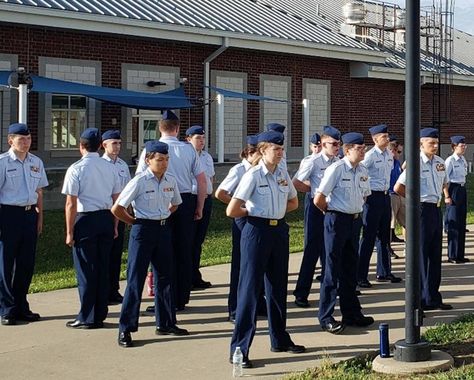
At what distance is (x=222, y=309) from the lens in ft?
32.6

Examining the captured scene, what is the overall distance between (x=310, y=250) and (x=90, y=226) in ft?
8.79

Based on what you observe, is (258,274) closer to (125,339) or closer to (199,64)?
(125,339)

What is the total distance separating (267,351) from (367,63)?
23198 mm

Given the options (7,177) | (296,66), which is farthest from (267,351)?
(296,66)

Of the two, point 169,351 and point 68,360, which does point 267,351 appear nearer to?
point 169,351

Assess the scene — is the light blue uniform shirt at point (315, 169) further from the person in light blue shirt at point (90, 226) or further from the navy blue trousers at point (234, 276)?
the person in light blue shirt at point (90, 226)

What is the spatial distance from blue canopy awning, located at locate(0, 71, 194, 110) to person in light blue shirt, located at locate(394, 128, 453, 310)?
9351 millimetres

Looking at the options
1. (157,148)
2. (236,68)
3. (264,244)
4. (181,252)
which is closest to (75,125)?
(236,68)

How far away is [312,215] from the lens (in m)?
10.4

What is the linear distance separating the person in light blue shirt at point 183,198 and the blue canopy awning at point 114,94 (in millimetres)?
8080

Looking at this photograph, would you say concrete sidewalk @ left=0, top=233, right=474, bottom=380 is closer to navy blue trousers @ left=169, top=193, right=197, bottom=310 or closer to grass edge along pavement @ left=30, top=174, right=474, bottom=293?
navy blue trousers @ left=169, top=193, right=197, bottom=310

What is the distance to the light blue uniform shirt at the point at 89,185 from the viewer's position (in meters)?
8.77

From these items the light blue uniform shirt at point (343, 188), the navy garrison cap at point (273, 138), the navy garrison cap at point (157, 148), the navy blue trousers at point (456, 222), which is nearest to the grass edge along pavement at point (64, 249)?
the navy blue trousers at point (456, 222)

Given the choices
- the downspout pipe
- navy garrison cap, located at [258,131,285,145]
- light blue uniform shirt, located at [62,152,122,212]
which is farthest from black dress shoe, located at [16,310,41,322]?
the downspout pipe
